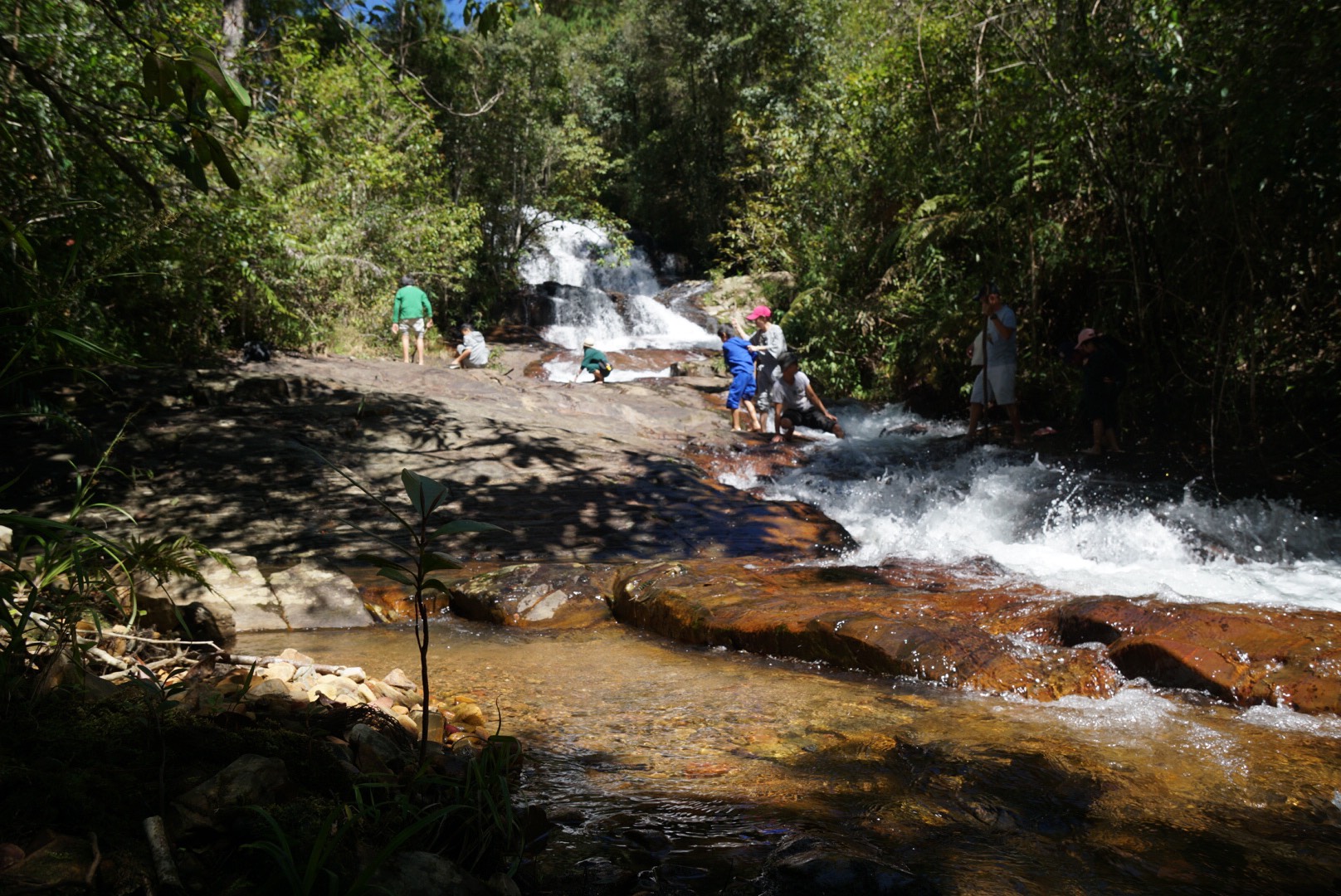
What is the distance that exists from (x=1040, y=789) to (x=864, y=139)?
15622 mm

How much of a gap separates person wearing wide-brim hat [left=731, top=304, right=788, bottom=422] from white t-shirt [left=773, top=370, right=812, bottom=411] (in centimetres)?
15

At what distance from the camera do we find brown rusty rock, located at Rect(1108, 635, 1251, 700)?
4070 millimetres

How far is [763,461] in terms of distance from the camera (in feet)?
37.8

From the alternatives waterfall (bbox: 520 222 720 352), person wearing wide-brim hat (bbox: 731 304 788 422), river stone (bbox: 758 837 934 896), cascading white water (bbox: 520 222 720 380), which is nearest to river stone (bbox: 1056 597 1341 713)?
river stone (bbox: 758 837 934 896)

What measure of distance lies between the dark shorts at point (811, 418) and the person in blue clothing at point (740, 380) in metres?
0.59

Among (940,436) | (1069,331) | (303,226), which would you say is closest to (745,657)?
(940,436)

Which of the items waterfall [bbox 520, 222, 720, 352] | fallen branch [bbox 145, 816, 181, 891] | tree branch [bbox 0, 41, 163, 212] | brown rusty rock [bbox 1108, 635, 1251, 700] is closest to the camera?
fallen branch [bbox 145, 816, 181, 891]

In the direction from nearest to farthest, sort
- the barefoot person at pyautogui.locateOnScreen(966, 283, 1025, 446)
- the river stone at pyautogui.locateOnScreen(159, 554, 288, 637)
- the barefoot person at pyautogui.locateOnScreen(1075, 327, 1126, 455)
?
the river stone at pyautogui.locateOnScreen(159, 554, 288, 637), the barefoot person at pyautogui.locateOnScreen(1075, 327, 1126, 455), the barefoot person at pyautogui.locateOnScreen(966, 283, 1025, 446)

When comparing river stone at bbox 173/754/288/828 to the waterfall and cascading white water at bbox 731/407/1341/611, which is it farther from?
the waterfall

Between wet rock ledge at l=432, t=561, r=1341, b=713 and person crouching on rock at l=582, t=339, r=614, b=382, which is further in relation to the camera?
person crouching on rock at l=582, t=339, r=614, b=382

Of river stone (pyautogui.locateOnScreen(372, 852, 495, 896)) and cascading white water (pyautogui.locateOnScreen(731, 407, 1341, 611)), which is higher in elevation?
river stone (pyautogui.locateOnScreen(372, 852, 495, 896))

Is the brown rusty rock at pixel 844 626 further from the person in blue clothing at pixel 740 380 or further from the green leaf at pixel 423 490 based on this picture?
the person in blue clothing at pixel 740 380

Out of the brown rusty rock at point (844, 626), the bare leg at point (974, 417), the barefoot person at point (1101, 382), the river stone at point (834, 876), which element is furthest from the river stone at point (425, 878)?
the bare leg at point (974, 417)

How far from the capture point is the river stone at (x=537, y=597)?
18.7 feet
